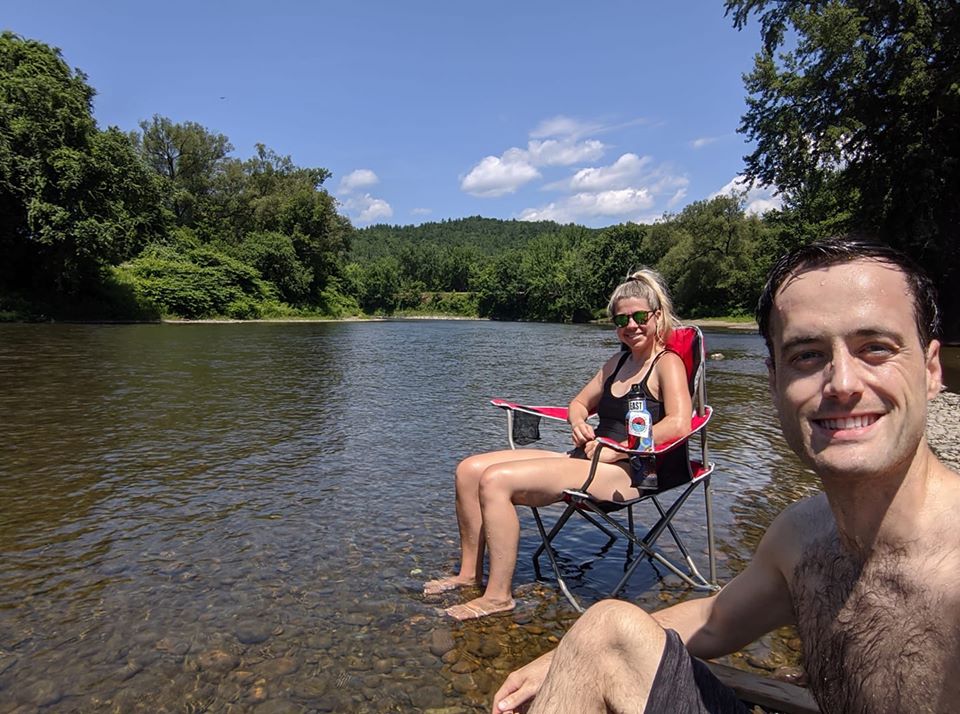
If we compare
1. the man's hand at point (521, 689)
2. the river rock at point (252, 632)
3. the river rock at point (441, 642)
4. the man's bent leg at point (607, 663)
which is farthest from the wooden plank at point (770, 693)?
the river rock at point (252, 632)

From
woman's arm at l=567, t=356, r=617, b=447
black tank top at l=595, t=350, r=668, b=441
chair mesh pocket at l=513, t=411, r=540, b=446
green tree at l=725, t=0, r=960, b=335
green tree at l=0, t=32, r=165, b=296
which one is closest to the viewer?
black tank top at l=595, t=350, r=668, b=441

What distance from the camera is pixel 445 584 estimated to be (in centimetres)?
396

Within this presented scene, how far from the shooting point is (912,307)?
136 cm

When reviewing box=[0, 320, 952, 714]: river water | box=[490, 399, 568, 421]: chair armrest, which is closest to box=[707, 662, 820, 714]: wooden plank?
box=[0, 320, 952, 714]: river water

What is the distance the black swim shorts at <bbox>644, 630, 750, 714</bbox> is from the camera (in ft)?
4.83

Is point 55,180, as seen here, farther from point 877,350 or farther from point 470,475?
point 877,350

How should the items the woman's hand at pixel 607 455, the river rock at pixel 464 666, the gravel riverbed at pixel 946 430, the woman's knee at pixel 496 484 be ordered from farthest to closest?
the gravel riverbed at pixel 946 430 < the woman's hand at pixel 607 455 < the woman's knee at pixel 496 484 < the river rock at pixel 464 666

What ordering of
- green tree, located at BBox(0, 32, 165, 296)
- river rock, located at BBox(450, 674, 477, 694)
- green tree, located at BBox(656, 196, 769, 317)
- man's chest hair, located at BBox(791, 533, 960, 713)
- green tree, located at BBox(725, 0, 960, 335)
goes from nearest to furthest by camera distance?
man's chest hair, located at BBox(791, 533, 960, 713) < river rock, located at BBox(450, 674, 477, 694) < green tree, located at BBox(725, 0, 960, 335) < green tree, located at BBox(0, 32, 165, 296) < green tree, located at BBox(656, 196, 769, 317)

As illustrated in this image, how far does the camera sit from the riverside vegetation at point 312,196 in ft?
71.9

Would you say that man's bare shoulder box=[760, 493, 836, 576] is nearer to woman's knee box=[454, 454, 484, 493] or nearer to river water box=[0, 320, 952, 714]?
river water box=[0, 320, 952, 714]

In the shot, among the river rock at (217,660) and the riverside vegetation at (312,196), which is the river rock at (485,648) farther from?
the riverside vegetation at (312,196)

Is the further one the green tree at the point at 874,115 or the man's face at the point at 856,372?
the green tree at the point at 874,115

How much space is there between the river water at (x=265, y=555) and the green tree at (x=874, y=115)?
16994 millimetres

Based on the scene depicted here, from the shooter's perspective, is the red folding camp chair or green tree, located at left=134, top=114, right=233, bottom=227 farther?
green tree, located at left=134, top=114, right=233, bottom=227
